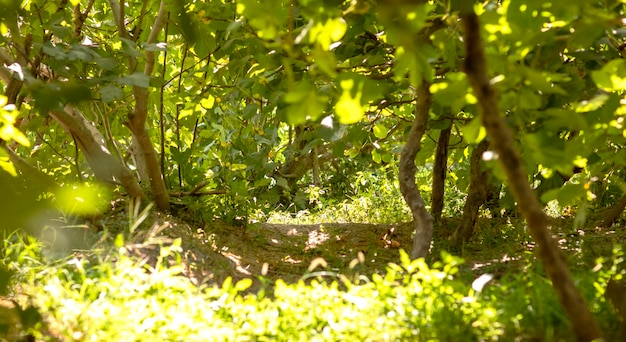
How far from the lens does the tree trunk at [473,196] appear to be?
3.98 meters

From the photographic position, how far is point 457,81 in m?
1.67

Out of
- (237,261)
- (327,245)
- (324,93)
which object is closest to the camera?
(324,93)

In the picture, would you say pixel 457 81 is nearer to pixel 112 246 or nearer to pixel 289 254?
pixel 112 246

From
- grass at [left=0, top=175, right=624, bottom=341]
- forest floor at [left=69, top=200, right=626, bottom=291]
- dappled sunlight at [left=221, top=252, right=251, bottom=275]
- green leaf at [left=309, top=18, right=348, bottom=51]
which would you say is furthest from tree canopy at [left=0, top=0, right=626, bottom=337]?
dappled sunlight at [left=221, top=252, right=251, bottom=275]

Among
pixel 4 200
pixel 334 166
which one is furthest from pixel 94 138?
pixel 334 166

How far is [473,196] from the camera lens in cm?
405

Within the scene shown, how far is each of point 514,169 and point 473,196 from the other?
249 centimetres

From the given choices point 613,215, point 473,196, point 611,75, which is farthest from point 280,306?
point 613,215

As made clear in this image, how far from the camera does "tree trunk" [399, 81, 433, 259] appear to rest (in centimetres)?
308

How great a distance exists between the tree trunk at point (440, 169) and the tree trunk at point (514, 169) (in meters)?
2.53

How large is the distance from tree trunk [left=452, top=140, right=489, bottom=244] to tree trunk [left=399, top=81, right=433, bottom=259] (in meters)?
0.83

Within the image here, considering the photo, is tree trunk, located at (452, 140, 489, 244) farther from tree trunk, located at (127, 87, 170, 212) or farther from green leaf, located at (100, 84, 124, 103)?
green leaf, located at (100, 84, 124, 103)

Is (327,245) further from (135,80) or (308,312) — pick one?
(308,312)

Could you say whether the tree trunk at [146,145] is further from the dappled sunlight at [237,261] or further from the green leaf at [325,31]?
the green leaf at [325,31]
